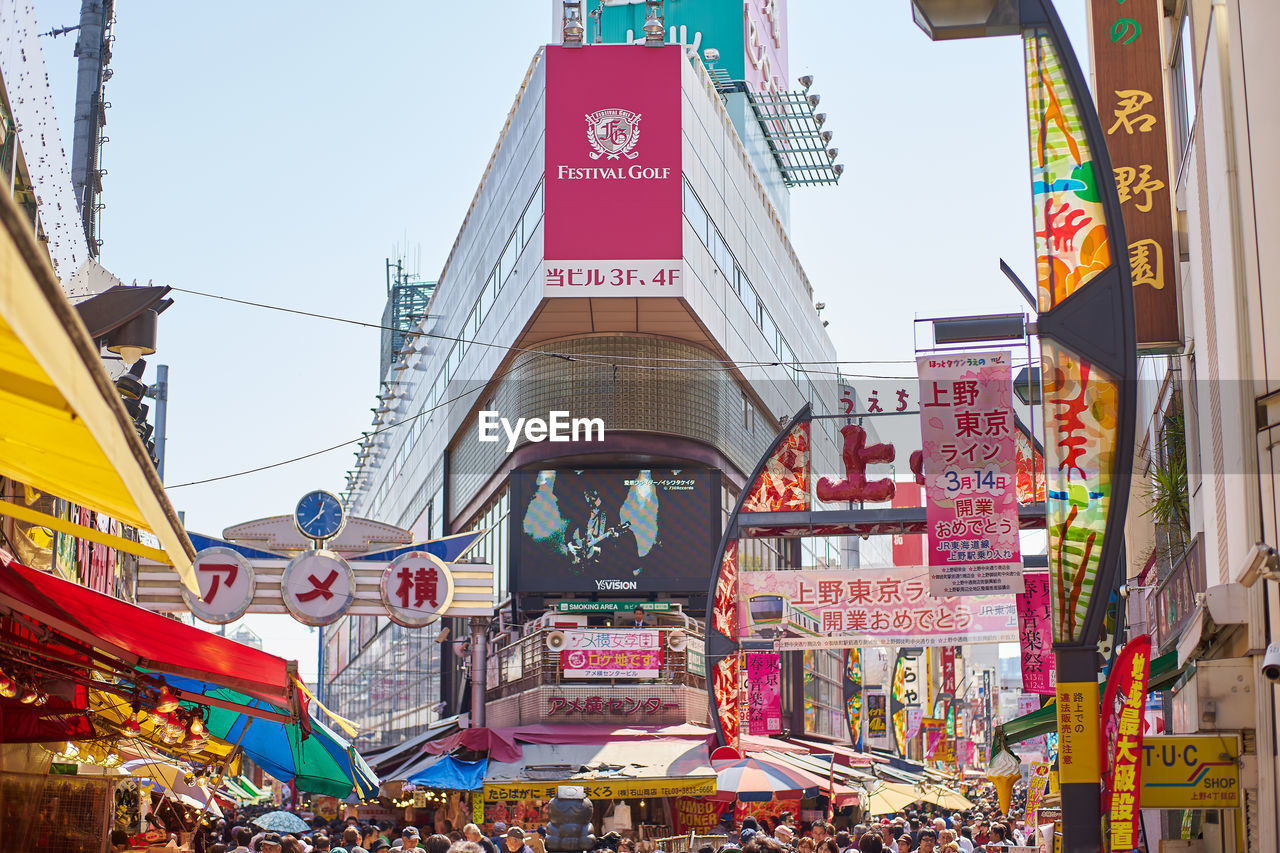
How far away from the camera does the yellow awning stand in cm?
272

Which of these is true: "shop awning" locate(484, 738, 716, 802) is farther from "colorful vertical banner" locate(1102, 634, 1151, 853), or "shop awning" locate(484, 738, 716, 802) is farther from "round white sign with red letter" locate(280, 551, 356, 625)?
"colorful vertical banner" locate(1102, 634, 1151, 853)

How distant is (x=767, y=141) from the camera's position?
60312 mm

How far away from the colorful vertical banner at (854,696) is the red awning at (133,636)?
36.7 m

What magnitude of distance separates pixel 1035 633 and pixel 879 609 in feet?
8.23

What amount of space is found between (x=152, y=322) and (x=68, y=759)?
4.89 metres

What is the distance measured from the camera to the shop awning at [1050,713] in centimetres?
1305

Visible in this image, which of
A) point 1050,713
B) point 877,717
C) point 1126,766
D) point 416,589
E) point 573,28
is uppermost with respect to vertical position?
point 573,28

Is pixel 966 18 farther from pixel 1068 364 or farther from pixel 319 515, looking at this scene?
pixel 319 515

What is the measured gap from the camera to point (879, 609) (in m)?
22.8

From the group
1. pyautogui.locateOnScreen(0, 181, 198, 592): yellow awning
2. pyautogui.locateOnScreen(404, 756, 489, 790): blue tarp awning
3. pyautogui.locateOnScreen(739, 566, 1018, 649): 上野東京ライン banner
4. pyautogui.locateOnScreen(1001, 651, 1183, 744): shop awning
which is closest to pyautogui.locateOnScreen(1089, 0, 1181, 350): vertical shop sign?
pyautogui.locateOnScreen(1001, 651, 1183, 744): shop awning

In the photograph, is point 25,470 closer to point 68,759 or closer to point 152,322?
point 152,322

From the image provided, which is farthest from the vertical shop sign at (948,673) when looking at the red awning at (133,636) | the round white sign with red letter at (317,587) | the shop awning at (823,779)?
the red awning at (133,636)

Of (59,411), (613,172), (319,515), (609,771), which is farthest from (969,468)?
(613,172)

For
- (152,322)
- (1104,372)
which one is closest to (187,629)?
(152,322)
